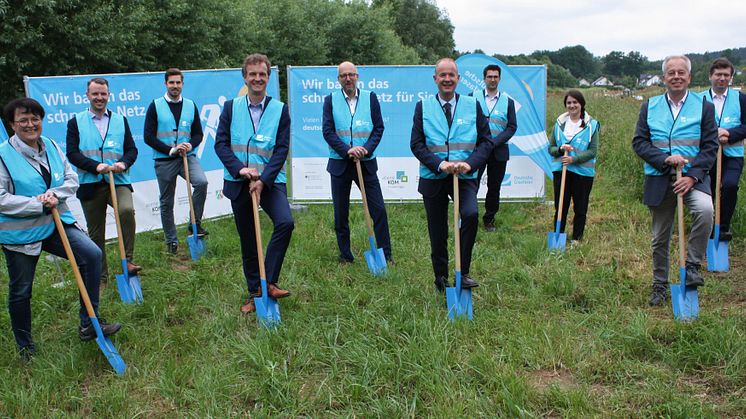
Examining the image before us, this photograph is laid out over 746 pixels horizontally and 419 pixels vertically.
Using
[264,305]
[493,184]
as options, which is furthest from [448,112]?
[493,184]

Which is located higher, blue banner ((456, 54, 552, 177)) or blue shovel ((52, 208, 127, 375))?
blue banner ((456, 54, 552, 177))

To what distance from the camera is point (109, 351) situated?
3947 mm

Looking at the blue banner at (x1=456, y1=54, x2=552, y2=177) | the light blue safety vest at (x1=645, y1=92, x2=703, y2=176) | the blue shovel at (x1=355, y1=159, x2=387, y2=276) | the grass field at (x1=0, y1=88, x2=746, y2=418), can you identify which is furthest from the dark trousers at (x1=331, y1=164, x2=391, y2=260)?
the blue banner at (x1=456, y1=54, x2=552, y2=177)

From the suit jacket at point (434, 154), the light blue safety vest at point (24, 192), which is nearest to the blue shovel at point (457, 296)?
the suit jacket at point (434, 154)

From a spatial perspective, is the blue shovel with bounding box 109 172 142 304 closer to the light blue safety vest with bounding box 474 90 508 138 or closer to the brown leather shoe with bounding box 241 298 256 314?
the brown leather shoe with bounding box 241 298 256 314

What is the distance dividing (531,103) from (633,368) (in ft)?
18.7

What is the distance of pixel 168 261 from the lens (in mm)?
6355

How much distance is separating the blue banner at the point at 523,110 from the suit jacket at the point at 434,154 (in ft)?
13.3

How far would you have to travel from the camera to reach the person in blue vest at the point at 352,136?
593 centimetres

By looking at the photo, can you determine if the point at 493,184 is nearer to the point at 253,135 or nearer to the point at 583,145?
the point at 583,145

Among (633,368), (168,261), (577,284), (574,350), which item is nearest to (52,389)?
(168,261)

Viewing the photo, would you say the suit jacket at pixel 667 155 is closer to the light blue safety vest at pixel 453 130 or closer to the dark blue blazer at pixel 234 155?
the light blue safety vest at pixel 453 130

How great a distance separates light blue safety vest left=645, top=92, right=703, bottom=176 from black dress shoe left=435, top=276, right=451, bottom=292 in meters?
1.84

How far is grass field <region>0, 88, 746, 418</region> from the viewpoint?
333cm
